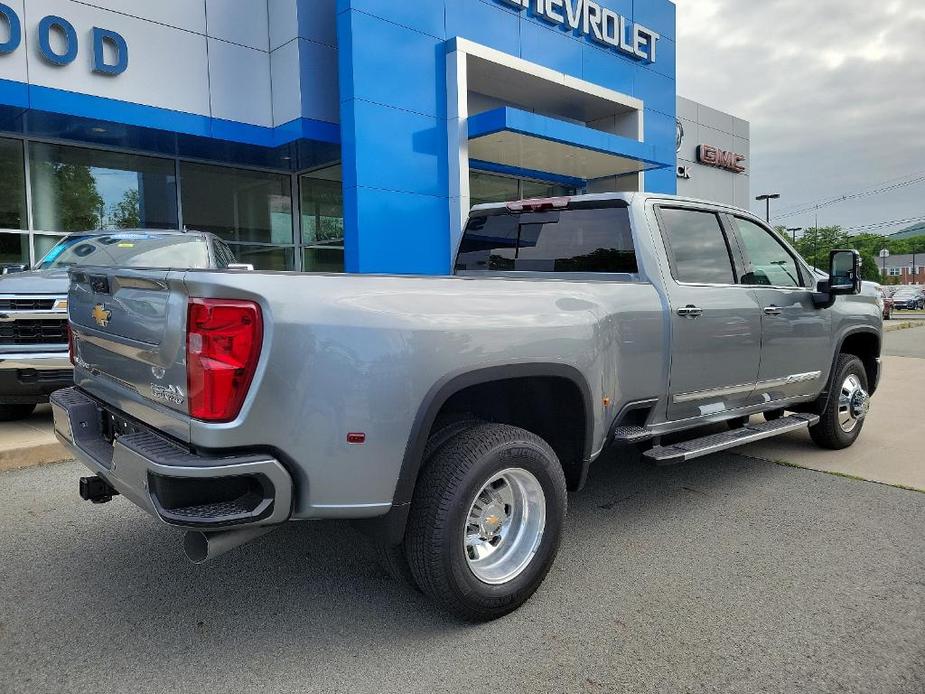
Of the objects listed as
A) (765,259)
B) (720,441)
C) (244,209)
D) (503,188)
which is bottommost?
(720,441)

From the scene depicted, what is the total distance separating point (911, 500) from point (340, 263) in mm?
12944

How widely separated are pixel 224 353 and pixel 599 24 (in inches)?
645

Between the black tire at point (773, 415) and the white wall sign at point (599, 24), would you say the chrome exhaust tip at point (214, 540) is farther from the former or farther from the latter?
the white wall sign at point (599, 24)

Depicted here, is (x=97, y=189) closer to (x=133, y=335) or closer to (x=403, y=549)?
(x=133, y=335)

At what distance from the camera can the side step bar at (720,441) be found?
12.7ft

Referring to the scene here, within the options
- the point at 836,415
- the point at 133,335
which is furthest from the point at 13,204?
the point at 836,415

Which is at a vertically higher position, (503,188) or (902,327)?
(503,188)

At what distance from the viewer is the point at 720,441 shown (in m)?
4.28

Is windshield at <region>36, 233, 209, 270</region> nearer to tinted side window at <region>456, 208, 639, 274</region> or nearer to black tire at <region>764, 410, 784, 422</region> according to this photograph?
tinted side window at <region>456, 208, 639, 274</region>

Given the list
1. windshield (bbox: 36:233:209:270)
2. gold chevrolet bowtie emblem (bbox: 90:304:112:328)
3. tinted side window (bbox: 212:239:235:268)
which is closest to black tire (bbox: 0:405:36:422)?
windshield (bbox: 36:233:209:270)

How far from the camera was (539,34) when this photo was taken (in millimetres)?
15086

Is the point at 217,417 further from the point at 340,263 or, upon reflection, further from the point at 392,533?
the point at 340,263

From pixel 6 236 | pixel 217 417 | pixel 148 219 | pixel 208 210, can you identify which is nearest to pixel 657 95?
pixel 208 210

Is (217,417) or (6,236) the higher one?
(6,236)
